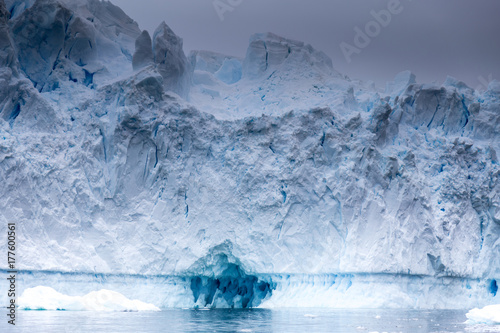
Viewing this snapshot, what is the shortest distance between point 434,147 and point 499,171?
2112mm

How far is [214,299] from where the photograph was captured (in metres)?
20.1

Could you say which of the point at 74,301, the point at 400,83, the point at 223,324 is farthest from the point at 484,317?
the point at 400,83

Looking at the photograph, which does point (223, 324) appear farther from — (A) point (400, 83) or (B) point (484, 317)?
(A) point (400, 83)

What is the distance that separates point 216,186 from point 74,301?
17.7 ft

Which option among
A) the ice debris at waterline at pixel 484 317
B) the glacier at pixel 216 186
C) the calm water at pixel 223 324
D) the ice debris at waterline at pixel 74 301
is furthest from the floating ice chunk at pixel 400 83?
the ice debris at waterline at pixel 74 301

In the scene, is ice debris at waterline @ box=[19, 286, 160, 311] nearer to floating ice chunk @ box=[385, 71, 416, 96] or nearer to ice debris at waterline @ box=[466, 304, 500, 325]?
ice debris at waterline @ box=[466, 304, 500, 325]

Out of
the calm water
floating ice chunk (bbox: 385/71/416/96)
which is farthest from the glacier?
the calm water

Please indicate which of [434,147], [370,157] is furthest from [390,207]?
[434,147]

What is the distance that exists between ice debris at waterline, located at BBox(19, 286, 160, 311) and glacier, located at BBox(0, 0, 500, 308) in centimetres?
126

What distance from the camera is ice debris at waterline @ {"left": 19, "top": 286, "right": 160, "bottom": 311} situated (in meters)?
15.2

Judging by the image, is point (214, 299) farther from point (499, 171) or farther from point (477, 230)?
point (499, 171)

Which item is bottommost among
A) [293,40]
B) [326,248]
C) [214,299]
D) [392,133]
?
[214,299]

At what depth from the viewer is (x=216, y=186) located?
749 inches

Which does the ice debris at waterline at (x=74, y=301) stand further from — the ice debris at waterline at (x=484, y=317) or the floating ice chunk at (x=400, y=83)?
the floating ice chunk at (x=400, y=83)
